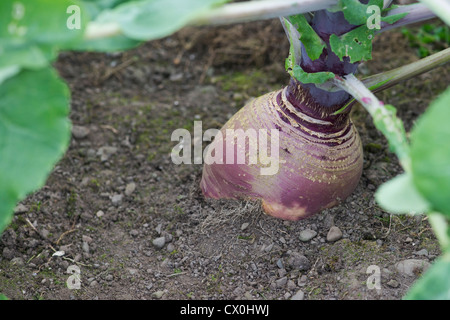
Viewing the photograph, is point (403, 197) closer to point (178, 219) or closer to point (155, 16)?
point (155, 16)

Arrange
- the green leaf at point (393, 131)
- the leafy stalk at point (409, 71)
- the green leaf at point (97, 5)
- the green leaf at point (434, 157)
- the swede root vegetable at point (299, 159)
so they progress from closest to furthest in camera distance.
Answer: the green leaf at point (434, 157)
the green leaf at point (393, 131)
the green leaf at point (97, 5)
the leafy stalk at point (409, 71)
the swede root vegetable at point (299, 159)

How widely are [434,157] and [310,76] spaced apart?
70 cm

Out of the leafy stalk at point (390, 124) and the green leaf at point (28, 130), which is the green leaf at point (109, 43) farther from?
the leafy stalk at point (390, 124)

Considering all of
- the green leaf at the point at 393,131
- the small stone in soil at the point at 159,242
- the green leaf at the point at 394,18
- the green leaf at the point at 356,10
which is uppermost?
the green leaf at the point at 356,10

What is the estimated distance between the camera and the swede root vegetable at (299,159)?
1.70 meters

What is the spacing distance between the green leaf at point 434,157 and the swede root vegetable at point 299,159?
0.76 meters

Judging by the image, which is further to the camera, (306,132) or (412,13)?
(306,132)

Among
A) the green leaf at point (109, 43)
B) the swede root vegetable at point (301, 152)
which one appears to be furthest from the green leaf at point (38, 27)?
the swede root vegetable at point (301, 152)

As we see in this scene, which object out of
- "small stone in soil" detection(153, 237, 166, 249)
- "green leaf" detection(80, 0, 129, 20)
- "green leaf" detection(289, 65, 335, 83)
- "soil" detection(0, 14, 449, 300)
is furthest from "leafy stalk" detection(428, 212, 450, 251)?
"small stone in soil" detection(153, 237, 166, 249)

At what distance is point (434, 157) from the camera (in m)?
0.90

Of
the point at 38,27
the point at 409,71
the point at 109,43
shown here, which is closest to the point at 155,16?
the point at 109,43

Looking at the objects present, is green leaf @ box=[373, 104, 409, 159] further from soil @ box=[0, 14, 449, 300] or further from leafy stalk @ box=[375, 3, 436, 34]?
soil @ box=[0, 14, 449, 300]

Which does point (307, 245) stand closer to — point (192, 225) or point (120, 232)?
point (192, 225)

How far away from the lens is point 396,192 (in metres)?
0.97
